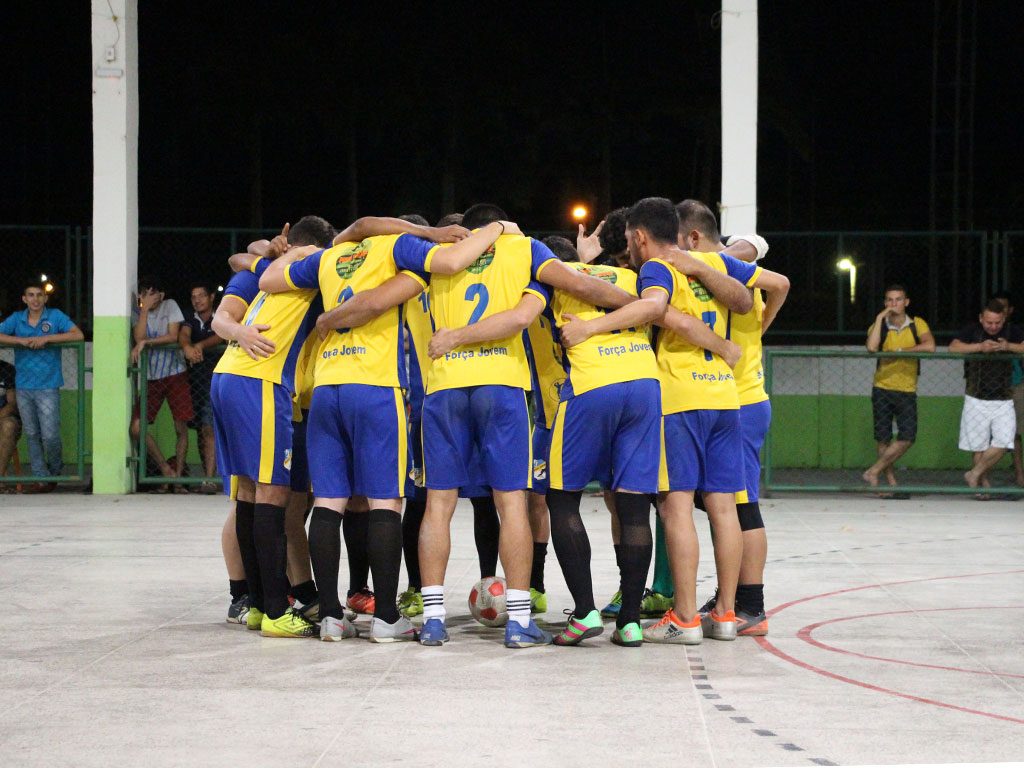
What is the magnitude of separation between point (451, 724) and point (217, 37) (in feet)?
95.3

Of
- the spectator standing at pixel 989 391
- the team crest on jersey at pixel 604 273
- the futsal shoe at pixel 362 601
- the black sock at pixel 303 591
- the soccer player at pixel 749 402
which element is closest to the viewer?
the team crest on jersey at pixel 604 273

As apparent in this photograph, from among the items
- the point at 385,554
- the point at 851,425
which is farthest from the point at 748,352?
the point at 851,425

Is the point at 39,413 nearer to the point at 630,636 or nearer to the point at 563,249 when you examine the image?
the point at 563,249

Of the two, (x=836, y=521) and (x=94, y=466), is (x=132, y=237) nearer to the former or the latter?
(x=94, y=466)

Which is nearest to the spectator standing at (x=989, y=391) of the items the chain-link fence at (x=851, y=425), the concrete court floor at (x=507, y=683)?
the chain-link fence at (x=851, y=425)

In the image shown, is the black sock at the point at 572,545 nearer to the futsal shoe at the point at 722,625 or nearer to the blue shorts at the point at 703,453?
the blue shorts at the point at 703,453

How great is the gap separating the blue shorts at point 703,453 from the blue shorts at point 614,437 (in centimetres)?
17

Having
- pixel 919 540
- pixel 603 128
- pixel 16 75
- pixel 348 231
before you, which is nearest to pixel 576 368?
pixel 348 231

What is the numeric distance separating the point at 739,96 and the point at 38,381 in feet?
22.7

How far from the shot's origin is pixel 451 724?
15.1 feet

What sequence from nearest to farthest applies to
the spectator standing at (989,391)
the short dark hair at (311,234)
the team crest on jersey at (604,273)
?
the team crest on jersey at (604,273), the short dark hair at (311,234), the spectator standing at (989,391)

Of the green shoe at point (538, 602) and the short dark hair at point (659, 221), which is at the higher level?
the short dark hair at point (659, 221)

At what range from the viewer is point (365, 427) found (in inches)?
239

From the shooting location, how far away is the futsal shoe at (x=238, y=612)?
6.61 m
